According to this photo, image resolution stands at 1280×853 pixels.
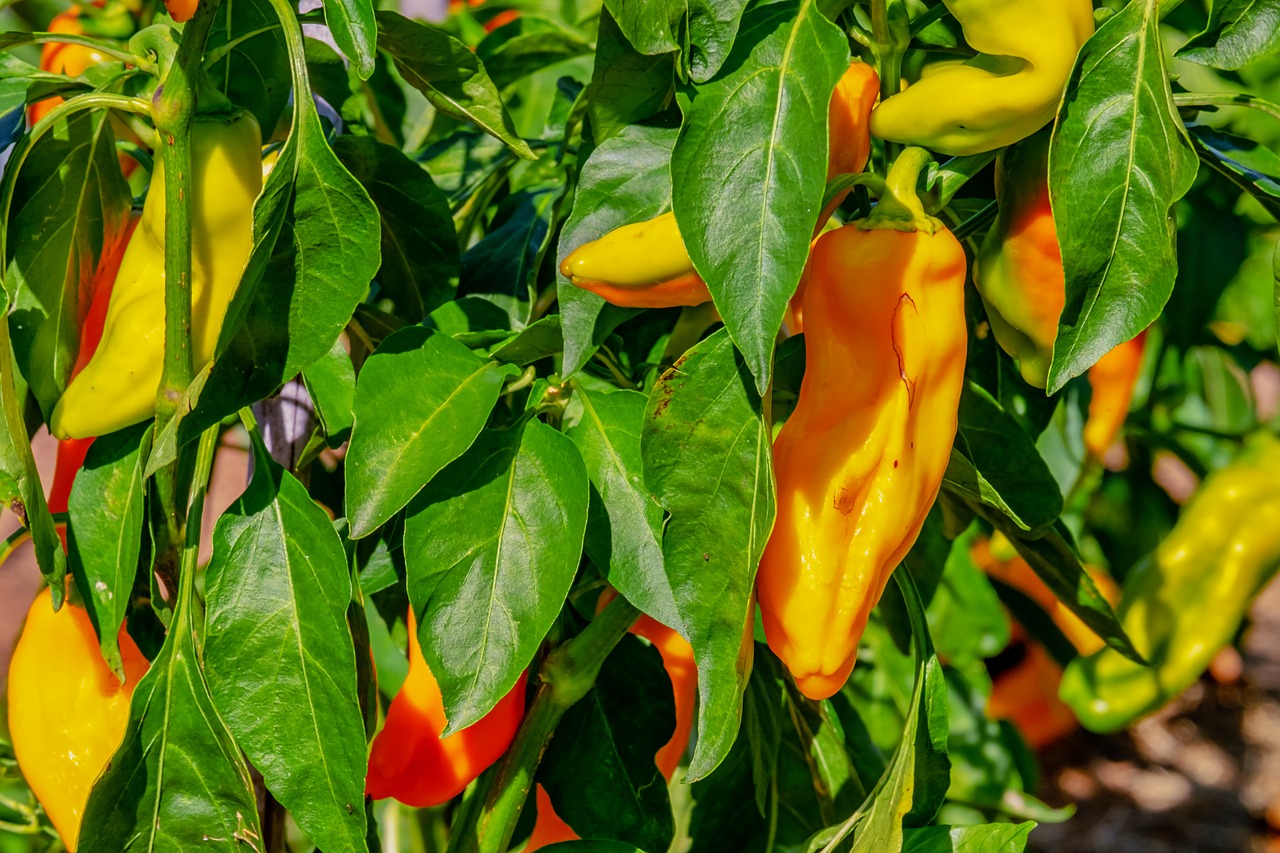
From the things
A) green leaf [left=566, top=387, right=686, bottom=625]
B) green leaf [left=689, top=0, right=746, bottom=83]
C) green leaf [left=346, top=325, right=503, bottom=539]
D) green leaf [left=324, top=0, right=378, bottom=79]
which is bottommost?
green leaf [left=566, top=387, right=686, bottom=625]

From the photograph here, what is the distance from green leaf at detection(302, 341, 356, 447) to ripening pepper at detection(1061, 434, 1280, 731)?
1140 millimetres

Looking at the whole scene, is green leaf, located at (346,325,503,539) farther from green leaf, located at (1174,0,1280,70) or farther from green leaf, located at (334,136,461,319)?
green leaf, located at (1174,0,1280,70)

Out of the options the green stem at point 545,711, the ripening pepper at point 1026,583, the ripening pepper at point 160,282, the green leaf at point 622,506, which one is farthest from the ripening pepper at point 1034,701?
the ripening pepper at point 160,282

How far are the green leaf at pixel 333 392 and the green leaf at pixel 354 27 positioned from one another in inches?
6.8

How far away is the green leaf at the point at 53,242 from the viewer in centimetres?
74

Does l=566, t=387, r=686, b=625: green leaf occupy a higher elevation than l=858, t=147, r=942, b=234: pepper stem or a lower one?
lower

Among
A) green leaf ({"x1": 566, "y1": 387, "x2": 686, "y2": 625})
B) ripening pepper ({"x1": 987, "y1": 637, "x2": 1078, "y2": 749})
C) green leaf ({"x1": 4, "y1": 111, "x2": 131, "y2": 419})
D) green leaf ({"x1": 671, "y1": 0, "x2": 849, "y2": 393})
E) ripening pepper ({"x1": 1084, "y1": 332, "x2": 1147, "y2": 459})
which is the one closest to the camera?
green leaf ({"x1": 671, "y1": 0, "x2": 849, "y2": 393})

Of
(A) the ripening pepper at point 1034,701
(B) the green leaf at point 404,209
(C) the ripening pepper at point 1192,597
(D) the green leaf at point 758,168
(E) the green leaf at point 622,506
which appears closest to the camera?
(D) the green leaf at point 758,168

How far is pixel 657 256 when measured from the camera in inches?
24.0

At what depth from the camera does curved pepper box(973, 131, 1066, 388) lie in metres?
0.66

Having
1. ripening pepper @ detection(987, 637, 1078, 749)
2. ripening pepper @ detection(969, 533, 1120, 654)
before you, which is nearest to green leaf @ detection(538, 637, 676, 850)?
ripening pepper @ detection(969, 533, 1120, 654)

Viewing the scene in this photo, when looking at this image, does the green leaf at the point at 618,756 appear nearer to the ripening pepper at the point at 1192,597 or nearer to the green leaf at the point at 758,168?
the green leaf at the point at 758,168

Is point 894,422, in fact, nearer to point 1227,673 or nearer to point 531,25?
point 531,25

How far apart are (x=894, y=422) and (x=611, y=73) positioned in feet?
0.81
